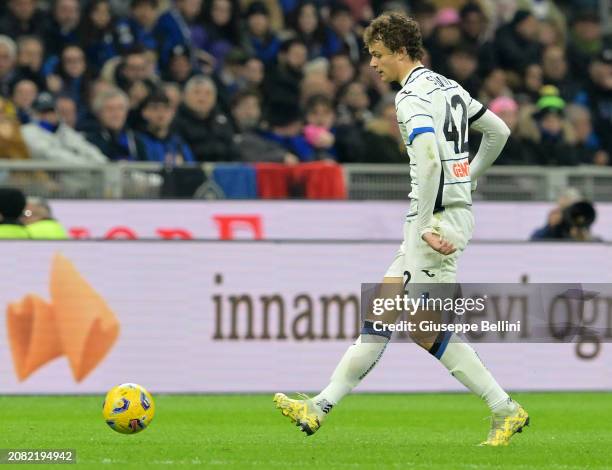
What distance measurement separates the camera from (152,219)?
17.2m

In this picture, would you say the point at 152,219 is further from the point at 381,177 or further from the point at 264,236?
the point at 381,177

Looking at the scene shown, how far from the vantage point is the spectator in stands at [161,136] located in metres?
17.7

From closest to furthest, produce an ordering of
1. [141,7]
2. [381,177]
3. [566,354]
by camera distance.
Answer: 1. [566,354]
2. [381,177]
3. [141,7]

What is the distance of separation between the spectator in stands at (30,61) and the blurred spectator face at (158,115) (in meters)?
1.43

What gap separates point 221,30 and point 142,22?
4.40ft

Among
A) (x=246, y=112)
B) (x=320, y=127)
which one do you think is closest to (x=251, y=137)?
(x=246, y=112)

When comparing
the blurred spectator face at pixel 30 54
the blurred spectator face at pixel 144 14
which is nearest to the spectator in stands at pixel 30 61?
the blurred spectator face at pixel 30 54

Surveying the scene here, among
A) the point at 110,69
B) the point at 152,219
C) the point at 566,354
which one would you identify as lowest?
the point at 566,354

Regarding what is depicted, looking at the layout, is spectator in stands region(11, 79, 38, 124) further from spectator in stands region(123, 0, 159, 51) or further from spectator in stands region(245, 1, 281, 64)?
spectator in stands region(245, 1, 281, 64)

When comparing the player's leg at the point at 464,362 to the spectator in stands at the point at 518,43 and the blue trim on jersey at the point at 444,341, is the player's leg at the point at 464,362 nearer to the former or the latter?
the blue trim on jersey at the point at 444,341

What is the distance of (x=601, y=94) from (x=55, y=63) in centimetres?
811

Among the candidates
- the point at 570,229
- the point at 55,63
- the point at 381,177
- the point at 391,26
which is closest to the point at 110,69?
the point at 55,63

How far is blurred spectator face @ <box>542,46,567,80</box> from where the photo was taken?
2267cm

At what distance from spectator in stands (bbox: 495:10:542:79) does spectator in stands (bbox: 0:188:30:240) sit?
380 inches
